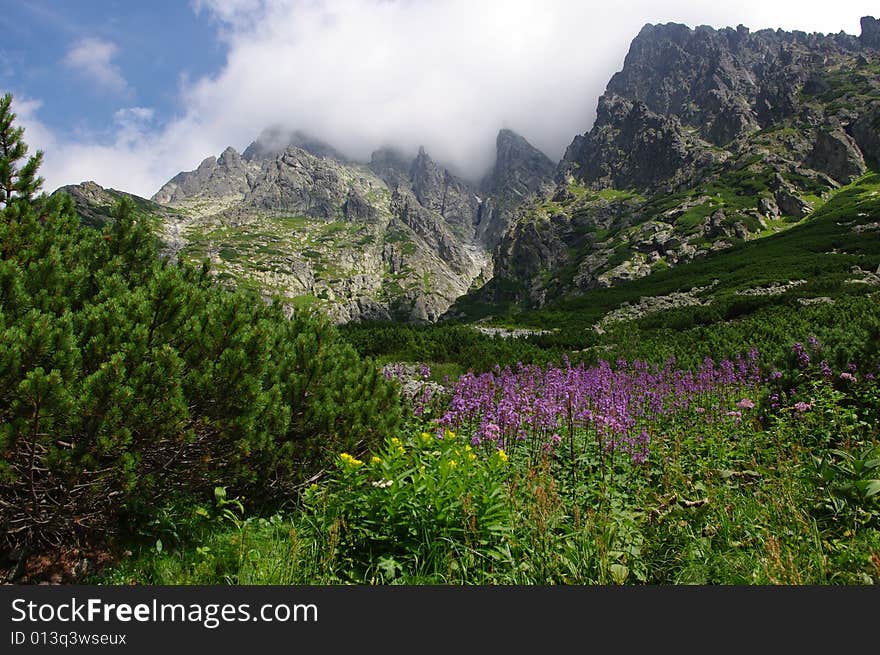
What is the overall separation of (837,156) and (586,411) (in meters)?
135

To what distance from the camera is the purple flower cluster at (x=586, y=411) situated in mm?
6116

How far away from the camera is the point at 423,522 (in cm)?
374

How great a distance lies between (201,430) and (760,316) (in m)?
34.3

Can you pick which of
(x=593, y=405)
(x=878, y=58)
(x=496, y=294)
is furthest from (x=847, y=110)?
(x=593, y=405)

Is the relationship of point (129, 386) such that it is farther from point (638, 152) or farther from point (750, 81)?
point (750, 81)

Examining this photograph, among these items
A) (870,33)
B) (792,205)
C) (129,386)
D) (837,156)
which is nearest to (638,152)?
(837,156)

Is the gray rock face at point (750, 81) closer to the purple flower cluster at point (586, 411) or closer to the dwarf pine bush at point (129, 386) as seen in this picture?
the purple flower cluster at point (586, 411)

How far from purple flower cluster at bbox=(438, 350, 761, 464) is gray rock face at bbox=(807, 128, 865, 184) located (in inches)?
4997

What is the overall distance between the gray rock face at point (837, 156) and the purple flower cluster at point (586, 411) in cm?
12693

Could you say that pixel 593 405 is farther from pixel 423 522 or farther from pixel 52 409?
pixel 52 409

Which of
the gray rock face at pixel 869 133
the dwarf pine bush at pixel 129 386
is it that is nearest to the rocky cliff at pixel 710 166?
the gray rock face at pixel 869 133

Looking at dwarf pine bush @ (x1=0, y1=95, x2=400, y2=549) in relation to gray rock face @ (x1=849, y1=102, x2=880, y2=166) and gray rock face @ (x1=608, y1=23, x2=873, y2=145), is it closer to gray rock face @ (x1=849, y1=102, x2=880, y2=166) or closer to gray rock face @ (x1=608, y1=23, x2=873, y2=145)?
gray rock face @ (x1=849, y1=102, x2=880, y2=166)

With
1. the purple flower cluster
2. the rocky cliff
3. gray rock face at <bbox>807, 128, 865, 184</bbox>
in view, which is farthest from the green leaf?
gray rock face at <bbox>807, 128, 865, 184</bbox>

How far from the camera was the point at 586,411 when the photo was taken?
612cm
